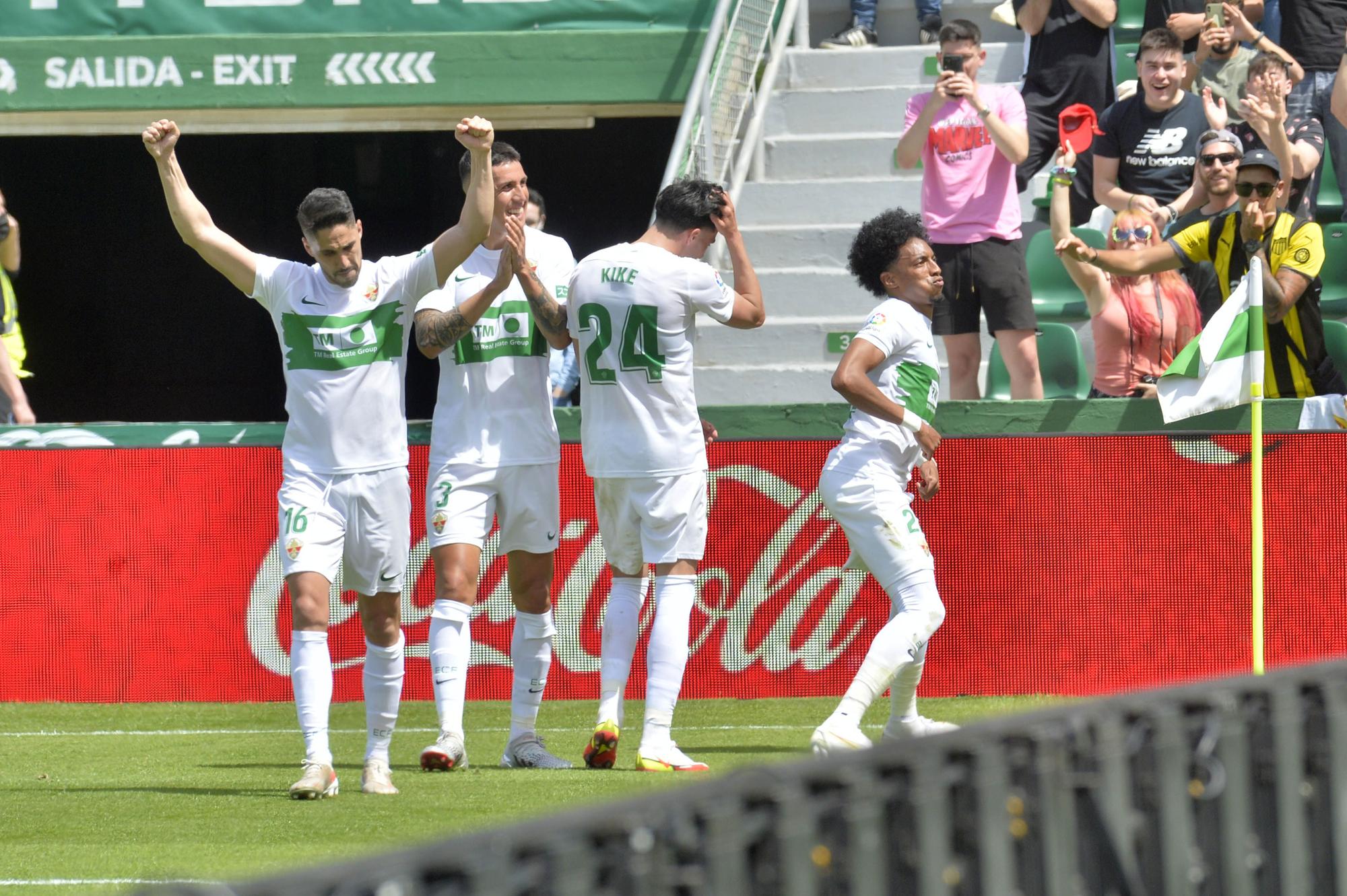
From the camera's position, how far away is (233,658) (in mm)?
9078

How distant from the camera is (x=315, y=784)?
19.8 ft

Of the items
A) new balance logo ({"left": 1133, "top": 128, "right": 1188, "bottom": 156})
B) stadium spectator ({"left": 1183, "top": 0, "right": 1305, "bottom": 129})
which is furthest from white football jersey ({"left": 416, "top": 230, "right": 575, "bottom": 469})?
stadium spectator ({"left": 1183, "top": 0, "right": 1305, "bottom": 129})

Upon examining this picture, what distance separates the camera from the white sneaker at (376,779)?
6.15 meters

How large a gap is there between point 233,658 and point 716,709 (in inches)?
97.9

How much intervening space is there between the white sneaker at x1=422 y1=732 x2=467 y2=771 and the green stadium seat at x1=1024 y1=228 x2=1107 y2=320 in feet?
18.9

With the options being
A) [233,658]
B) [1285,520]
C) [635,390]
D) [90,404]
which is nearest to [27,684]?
[233,658]

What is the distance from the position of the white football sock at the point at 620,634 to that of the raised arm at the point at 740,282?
3.56ft

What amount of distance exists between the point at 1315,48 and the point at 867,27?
151 inches

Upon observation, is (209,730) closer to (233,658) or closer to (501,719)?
(233,658)

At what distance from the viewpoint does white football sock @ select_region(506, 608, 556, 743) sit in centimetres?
700

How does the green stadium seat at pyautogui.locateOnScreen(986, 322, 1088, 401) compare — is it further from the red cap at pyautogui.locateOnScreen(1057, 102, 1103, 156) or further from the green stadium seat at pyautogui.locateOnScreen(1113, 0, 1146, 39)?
the green stadium seat at pyautogui.locateOnScreen(1113, 0, 1146, 39)

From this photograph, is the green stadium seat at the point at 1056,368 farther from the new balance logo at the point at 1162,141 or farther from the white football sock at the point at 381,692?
the white football sock at the point at 381,692

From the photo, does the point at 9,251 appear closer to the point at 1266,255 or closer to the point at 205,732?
the point at 205,732

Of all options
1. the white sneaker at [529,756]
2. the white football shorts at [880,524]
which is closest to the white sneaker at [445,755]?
the white sneaker at [529,756]
